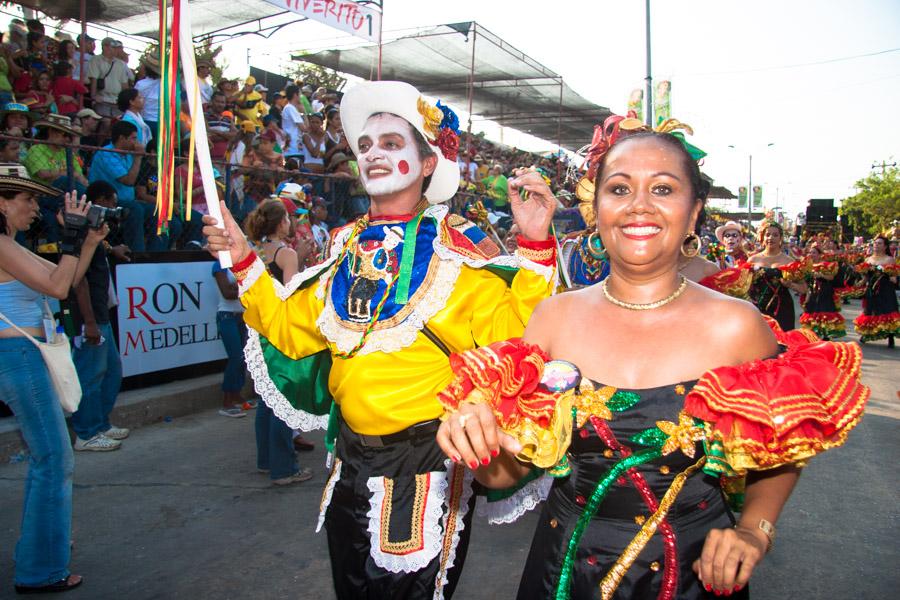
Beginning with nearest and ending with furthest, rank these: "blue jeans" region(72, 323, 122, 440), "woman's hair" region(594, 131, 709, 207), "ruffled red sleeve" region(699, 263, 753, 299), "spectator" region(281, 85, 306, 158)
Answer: "woman's hair" region(594, 131, 709, 207)
"ruffled red sleeve" region(699, 263, 753, 299)
"blue jeans" region(72, 323, 122, 440)
"spectator" region(281, 85, 306, 158)

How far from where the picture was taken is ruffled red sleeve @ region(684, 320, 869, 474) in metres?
1.50

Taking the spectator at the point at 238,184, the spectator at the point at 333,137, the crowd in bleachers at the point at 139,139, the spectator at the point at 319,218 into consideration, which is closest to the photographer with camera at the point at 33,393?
the crowd in bleachers at the point at 139,139

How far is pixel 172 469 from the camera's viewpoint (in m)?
5.45

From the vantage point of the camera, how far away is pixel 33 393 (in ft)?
11.2

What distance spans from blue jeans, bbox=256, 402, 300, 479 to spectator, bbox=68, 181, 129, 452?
4.83 ft

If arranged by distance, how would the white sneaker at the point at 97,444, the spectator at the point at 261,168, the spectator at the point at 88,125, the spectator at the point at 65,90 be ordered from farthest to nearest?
the spectator at the point at 65,90 → the spectator at the point at 261,168 → the spectator at the point at 88,125 → the white sneaker at the point at 97,444

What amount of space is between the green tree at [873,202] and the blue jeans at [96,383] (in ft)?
146

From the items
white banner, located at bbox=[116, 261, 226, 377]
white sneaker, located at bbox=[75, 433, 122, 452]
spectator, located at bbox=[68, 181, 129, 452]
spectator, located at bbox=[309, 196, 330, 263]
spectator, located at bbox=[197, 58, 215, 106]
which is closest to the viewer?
spectator, located at bbox=[68, 181, 129, 452]

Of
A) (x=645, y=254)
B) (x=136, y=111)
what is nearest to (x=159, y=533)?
(x=645, y=254)

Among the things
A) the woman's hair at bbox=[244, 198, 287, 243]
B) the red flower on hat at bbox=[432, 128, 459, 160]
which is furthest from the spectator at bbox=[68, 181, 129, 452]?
the red flower on hat at bbox=[432, 128, 459, 160]

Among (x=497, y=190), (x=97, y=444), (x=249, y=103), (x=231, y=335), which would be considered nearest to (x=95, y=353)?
(x=97, y=444)

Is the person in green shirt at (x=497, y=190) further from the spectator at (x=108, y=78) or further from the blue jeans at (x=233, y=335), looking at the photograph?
the blue jeans at (x=233, y=335)

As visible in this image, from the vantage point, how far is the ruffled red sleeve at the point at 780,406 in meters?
1.50

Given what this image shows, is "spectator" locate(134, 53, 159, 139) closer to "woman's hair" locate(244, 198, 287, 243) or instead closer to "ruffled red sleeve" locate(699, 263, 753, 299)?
"woman's hair" locate(244, 198, 287, 243)
